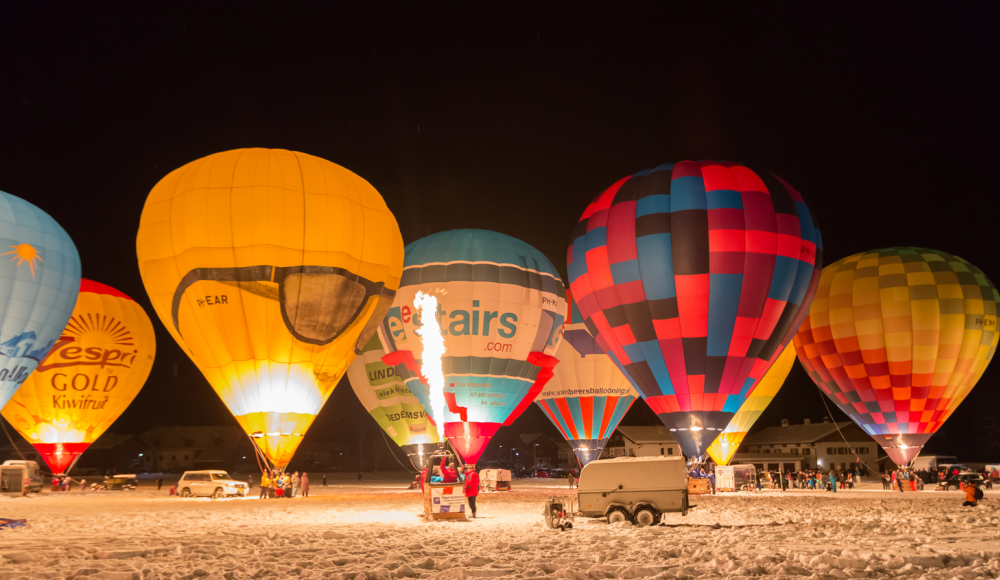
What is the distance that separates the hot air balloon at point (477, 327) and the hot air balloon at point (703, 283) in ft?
13.0

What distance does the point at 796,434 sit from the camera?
5566cm

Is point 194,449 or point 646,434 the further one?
point 194,449

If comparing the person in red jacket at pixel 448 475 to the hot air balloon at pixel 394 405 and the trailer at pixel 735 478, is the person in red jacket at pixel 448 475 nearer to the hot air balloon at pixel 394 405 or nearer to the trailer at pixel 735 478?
the hot air balloon at pixel 394 405

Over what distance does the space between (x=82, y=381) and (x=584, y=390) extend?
62.3 feet

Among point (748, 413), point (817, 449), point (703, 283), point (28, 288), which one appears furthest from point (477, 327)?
point (817, 449)

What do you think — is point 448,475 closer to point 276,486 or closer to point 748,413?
point 276,486

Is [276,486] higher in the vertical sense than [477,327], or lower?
lower

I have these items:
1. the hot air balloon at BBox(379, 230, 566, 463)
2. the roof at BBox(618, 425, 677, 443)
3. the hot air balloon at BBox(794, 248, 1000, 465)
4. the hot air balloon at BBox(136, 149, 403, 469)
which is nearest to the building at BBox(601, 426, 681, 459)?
the roof at BBox(618, 425, 677, 443)

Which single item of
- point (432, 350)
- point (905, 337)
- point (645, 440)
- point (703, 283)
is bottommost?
point (645, 440)

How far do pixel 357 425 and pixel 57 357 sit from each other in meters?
50.8

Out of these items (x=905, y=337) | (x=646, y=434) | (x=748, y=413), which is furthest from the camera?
(x=646, y=434)

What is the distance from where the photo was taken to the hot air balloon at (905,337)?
2672cm

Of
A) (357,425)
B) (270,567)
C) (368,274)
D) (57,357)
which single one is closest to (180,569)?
(270,567)

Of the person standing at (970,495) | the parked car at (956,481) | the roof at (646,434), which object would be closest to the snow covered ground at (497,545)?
the person standing at (970,495)
